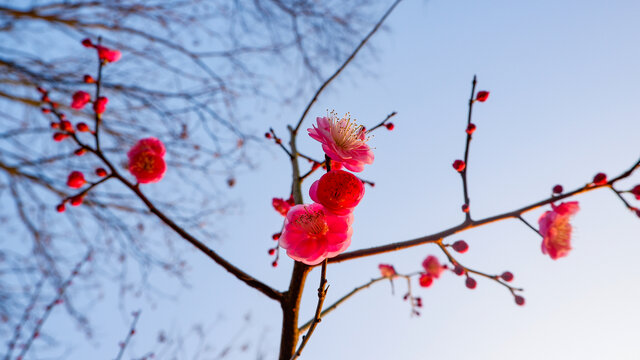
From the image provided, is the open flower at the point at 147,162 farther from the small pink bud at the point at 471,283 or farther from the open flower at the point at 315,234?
the small pink bud at the point at 471,283

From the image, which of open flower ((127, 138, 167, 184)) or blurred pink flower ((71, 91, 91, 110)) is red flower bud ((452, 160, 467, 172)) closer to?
open flower ((127, 138, 167, 184))

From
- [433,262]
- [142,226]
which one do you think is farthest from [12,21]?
[433,262]

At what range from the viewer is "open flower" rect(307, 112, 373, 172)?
68 centimetres

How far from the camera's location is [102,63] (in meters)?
1.07

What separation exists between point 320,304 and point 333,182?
0.79 feet

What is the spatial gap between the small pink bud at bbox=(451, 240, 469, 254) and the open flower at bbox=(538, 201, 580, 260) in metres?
0.20

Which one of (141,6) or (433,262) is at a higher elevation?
(141,6)

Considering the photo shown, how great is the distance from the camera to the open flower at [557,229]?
854 millimetres

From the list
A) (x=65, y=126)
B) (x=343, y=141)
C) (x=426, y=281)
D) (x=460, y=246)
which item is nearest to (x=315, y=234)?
(x=343, y=141)

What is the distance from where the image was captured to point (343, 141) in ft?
2.59

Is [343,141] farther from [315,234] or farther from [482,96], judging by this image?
[482,96]

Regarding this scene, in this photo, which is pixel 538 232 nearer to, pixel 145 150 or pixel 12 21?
pixel 145 150

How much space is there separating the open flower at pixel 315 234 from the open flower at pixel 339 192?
0.03 metres

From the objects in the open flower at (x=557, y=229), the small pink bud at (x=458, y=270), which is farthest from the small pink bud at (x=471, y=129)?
the small pink bud at (x=458, y=270)
